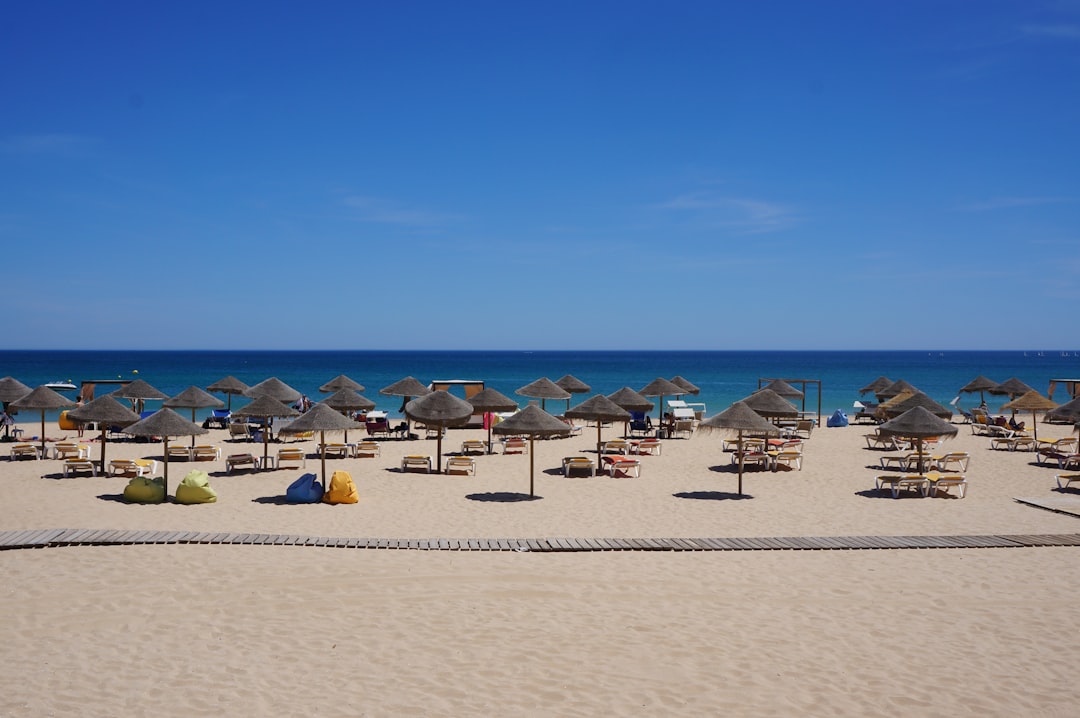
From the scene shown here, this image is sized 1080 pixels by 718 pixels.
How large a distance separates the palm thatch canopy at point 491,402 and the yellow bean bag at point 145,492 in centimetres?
741

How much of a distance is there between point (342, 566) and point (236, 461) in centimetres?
937

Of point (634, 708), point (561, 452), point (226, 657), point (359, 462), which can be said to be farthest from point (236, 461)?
point (634, 708)

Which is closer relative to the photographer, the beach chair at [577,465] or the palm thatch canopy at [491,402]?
the beach chair at [577,465]

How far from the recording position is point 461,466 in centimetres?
1806

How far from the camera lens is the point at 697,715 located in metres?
6.01

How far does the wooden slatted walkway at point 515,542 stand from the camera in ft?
34.6

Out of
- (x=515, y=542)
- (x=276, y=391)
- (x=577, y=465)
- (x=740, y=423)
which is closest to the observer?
(x=515, y=542)

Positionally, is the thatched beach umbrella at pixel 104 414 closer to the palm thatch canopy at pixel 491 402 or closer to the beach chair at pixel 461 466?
the beach chair at pixel 461 466

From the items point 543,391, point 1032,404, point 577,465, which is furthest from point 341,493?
point 1032,404

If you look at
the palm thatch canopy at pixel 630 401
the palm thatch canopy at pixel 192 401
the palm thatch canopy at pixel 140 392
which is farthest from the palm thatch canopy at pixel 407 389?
the palm thatch canopy at pixel 140 392

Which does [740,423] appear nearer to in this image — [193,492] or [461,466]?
[461,466]

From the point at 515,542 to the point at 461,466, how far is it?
23.9ft

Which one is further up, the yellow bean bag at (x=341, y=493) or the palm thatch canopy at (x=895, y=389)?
the palm thatch canopy at (x=895, y=389)

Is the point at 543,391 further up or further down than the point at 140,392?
further up
